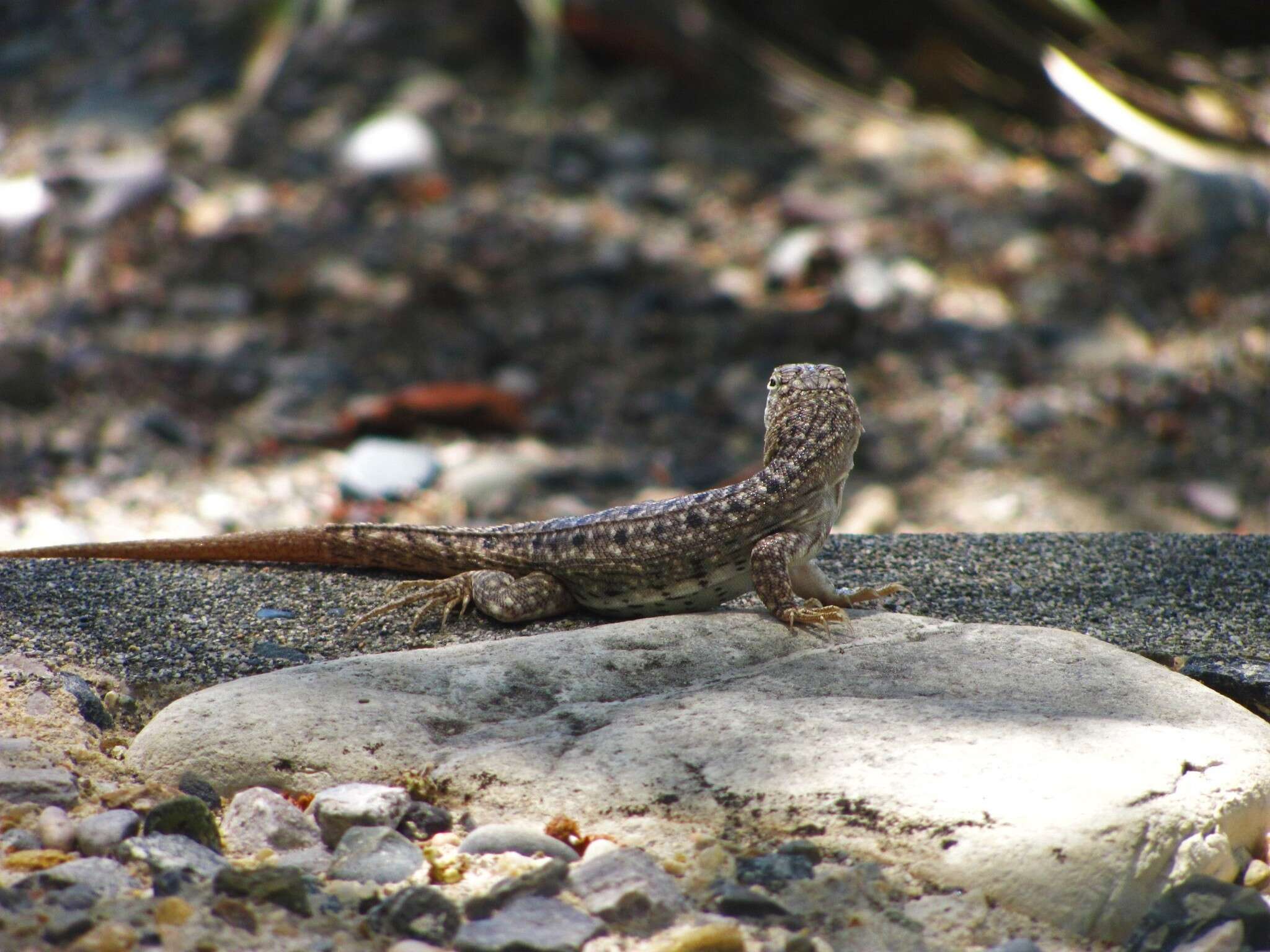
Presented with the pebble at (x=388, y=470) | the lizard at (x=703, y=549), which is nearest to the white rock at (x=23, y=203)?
the pebble at (x=388, y=470)

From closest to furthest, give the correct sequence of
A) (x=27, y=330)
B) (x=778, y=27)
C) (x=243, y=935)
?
(x=243, y=935) → (x=27, y=330) → (x=778, y=27)

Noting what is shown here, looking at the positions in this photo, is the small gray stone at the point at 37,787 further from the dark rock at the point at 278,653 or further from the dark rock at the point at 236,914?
the dark rock at the point at 278,653

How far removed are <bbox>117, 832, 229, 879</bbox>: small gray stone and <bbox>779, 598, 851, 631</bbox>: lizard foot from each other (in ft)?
5.86

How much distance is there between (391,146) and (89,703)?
291 inches

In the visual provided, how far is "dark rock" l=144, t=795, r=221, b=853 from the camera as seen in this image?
111 inches

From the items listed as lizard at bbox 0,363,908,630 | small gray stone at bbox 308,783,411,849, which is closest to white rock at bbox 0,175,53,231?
lizard at bbox 0,363,908,630

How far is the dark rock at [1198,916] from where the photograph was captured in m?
2.62

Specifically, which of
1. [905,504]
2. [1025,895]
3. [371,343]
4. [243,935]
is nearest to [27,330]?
[371,343]

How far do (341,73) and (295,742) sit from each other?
8.63 metres

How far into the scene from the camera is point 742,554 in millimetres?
4102

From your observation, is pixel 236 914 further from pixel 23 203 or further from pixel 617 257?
pixel 23 203

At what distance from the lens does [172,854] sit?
2.72 metres

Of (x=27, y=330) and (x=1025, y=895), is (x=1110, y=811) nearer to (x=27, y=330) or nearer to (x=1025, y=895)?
(x=1025, y=895)

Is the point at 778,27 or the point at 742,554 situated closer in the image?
the point at 742,554
